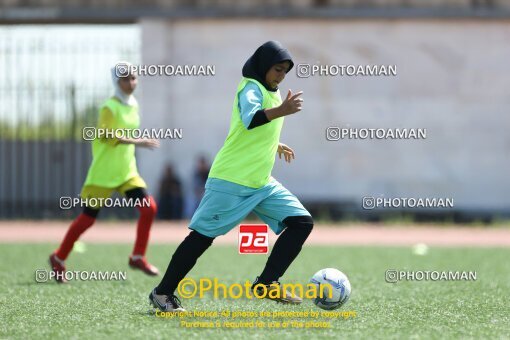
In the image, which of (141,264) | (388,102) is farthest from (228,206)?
(388,102)

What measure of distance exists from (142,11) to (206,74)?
2071 mm

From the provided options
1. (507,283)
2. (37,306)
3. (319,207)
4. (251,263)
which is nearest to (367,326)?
(37,306)

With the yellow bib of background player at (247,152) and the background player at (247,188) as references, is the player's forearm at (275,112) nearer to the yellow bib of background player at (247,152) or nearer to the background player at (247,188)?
the background player at (247,188)

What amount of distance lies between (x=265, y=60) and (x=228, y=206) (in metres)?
1.11

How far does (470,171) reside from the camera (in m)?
21.7

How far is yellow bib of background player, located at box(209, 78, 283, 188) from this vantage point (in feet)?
23.1

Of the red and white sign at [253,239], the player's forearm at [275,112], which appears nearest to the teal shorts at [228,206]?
the red and white sign at [253,239]

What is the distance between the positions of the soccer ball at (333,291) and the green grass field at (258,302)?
0.19 meters

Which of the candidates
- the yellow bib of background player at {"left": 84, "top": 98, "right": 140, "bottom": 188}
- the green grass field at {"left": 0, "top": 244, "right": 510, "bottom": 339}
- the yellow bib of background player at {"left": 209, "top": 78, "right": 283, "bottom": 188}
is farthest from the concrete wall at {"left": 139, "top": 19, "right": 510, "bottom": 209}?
the yellow bib of background player at {"left": 209, "top": 78, "right": 283, "bottom": 188}

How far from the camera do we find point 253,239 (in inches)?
287

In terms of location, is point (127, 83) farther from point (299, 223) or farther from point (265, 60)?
point (299, 223)

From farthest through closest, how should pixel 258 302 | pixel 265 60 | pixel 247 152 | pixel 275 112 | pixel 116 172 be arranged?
1. pixel 116 172
2. pixel 258 302
3. pixel 247 152
4. pixel 265 60
5. pixel 275 112

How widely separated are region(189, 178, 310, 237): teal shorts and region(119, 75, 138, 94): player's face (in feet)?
9.43

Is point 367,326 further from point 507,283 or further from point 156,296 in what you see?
point 507,283
